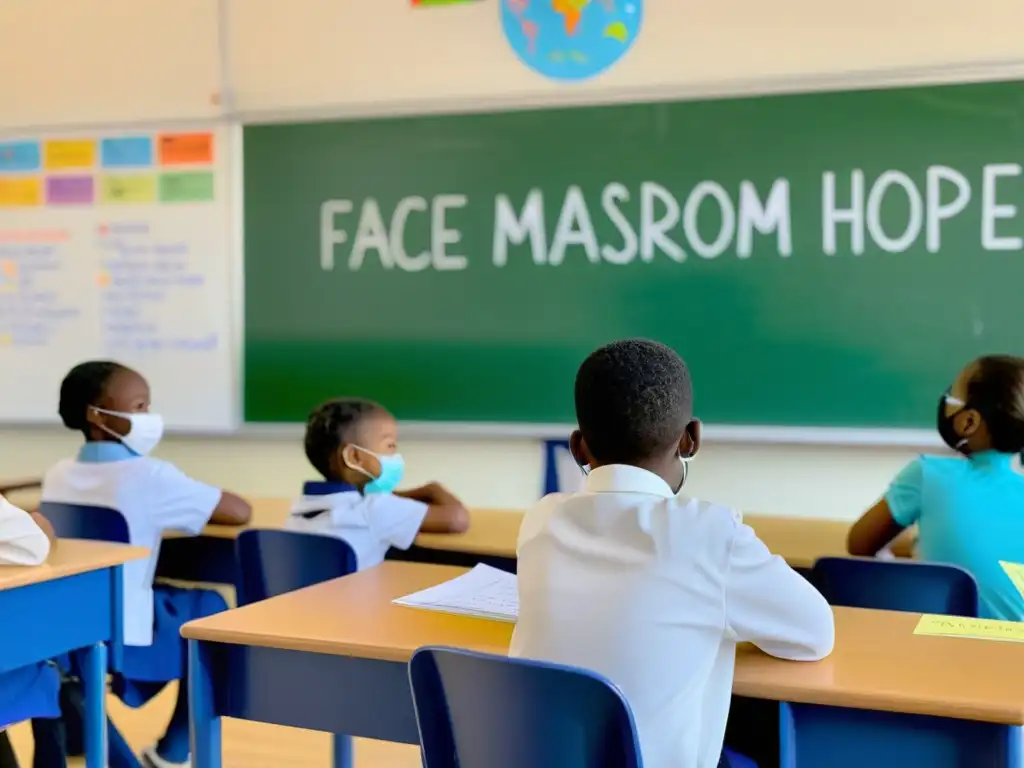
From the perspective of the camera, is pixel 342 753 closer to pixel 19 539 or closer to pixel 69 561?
pixel 69 561

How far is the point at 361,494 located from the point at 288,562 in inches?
13.0

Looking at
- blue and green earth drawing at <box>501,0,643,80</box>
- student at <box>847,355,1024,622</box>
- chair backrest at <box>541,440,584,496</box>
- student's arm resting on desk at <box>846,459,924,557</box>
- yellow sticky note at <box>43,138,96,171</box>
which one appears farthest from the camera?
yellow sticky note at <box>43,138,96,171</box>

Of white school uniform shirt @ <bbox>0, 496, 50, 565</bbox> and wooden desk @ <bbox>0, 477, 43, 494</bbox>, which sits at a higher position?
white school uniform shirt @ <bbox>0, 496, 50, 565</bbox>

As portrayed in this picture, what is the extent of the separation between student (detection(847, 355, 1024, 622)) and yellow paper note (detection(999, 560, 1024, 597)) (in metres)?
0.06

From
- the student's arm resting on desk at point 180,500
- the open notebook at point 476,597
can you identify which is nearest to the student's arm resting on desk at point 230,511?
the student's arm resting on desk at point 180,500

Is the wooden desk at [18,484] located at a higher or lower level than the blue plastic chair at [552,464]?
lower

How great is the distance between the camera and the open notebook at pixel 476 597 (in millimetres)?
1759

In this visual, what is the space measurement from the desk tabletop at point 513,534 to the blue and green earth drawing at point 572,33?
149cm

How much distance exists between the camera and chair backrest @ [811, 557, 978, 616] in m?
1.96

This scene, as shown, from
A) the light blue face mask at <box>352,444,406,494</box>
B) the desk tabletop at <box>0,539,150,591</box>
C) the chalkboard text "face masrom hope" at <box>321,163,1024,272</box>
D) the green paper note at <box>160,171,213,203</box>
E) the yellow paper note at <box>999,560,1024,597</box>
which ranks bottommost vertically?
the desk tabletop at <box>0,539,150,591</box>

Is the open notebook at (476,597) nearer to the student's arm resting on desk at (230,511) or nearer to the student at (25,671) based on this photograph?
the student at (25,671)

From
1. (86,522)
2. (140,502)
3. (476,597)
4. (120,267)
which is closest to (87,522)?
(86,522)

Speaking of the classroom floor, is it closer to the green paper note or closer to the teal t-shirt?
the teal t-shirt

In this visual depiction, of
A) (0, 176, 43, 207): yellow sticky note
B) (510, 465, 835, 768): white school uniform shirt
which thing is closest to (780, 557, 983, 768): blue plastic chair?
(510, 465, 835, 768): white school uniform shirt
